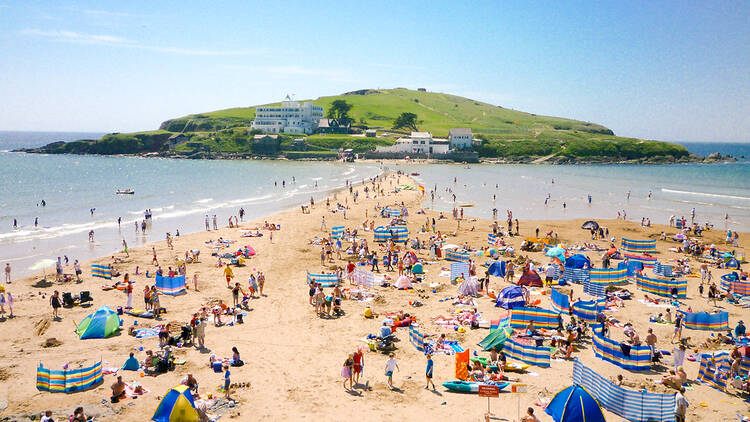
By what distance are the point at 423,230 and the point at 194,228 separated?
55.0 ft

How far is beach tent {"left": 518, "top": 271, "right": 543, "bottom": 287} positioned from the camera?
819 inches

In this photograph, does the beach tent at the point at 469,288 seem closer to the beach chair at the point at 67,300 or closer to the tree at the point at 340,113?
the beach chair at the point at 67,300

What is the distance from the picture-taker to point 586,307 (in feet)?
53.8

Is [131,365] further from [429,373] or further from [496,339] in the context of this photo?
[496,339]

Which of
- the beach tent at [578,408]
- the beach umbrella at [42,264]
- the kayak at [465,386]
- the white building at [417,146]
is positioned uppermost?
the white building at [417,146]

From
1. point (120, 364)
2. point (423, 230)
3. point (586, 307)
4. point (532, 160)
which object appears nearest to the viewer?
point (120, 364)

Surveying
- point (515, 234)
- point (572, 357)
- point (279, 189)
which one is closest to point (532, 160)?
point (279, 189)

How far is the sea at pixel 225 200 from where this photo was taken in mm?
33219

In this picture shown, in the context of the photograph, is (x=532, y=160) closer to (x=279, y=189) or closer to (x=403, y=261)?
(x=279, y=189)

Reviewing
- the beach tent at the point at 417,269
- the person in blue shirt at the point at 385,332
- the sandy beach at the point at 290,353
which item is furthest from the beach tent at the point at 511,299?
the person in blue shirt at the point at 385,332

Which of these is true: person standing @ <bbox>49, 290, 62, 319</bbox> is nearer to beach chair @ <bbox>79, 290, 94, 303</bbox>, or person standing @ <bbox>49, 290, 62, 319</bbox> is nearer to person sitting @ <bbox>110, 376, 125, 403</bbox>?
beach chair @ <bbox>79, 290, 94, 303</bbox>

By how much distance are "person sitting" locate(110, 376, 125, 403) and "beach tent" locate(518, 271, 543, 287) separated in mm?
15232

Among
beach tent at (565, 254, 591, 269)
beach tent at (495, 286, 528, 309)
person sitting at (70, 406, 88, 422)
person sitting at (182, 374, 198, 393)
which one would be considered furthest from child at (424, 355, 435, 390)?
beach tent at (565, 254, 591, 269)

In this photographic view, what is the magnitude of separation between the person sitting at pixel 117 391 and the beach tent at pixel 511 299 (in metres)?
12.2
